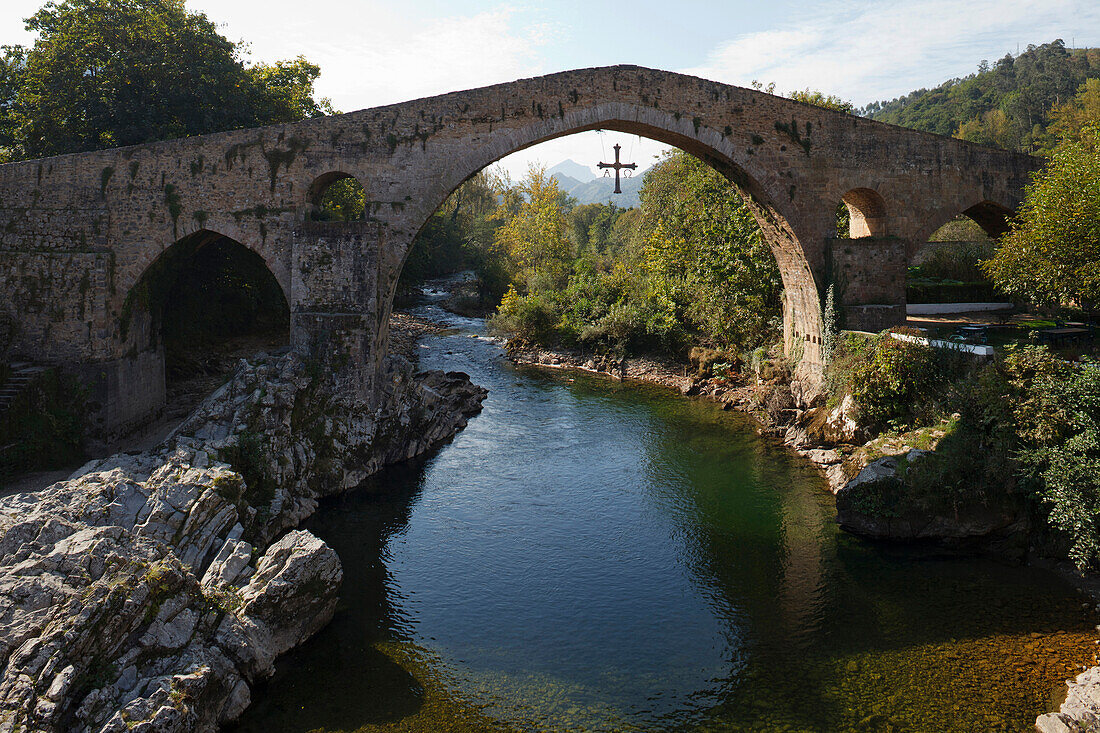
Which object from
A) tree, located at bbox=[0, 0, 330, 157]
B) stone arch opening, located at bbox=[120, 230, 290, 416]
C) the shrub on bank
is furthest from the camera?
tree, located at bbox=[0, 0, 330, 157]

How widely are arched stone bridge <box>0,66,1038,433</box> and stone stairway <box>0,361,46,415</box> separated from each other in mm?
391

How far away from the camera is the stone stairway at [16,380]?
13719mm

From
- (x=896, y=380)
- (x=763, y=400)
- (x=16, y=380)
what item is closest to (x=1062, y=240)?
(x=896, y=380)

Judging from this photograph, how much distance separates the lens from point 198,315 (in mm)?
20031

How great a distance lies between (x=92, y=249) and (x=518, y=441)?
1021 cm

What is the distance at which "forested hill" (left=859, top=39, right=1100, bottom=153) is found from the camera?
47.4 metres

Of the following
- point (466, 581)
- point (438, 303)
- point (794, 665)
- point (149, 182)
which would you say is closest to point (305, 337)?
point (149, 182)

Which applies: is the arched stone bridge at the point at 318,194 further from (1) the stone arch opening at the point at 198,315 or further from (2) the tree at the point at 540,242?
(2) the tree at the point at 540,242

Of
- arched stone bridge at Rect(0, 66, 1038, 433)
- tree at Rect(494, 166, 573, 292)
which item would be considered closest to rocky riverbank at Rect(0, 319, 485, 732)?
arched stone bridge at Rect(0, 66, 1038, 433)

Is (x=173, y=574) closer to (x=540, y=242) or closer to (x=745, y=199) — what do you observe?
(x=745, y=199)

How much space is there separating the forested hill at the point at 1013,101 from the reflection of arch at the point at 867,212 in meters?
25.7

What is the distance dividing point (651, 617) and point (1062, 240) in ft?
35.4

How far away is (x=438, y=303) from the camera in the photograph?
4044 centimetres

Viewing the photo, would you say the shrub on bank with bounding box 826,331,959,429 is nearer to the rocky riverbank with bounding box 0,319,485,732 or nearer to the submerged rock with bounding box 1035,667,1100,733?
the submerged rock with bounding box 1035,667,1100,733
